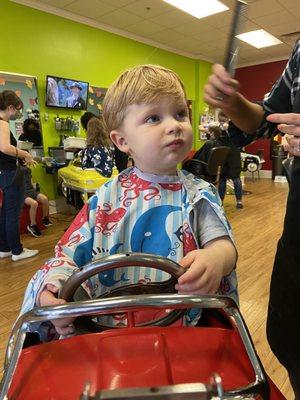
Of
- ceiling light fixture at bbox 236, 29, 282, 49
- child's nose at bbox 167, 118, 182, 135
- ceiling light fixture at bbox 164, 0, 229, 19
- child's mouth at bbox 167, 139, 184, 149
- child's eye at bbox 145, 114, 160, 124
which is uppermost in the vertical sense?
ceiling light fixture at bbox 164, 0, 229, 19

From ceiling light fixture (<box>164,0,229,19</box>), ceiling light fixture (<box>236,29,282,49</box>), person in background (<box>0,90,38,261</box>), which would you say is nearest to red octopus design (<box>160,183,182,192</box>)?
person in background (<box>0,90,38,261</box>)

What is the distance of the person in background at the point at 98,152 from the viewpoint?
11.0ft

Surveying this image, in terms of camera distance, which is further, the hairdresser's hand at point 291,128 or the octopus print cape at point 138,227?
the octopus print cape at point 138,227

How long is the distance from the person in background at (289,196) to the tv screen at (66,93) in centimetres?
417

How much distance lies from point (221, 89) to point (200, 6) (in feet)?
15.7

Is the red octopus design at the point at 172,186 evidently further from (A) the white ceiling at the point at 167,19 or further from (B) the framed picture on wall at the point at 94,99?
(B) the framed picture on wall at the point at 94,99

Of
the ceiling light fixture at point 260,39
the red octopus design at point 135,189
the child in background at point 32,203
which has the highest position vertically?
the ceiling light fixture at point 260,39

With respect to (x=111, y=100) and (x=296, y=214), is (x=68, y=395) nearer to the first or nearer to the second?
(x=296, y=214)

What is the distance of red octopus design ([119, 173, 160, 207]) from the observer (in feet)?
3.05

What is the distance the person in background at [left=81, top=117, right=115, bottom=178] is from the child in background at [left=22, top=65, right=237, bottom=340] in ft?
7.96

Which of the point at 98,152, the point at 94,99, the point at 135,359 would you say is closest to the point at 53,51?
the point at 94,99

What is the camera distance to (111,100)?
91 cm

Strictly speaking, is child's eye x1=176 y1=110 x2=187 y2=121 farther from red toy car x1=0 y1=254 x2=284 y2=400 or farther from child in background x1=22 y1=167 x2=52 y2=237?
child in background x1=22 y1=167 x2=52 y2=237

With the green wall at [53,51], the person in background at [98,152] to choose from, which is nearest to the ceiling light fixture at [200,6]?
the green wall at [53,51]
